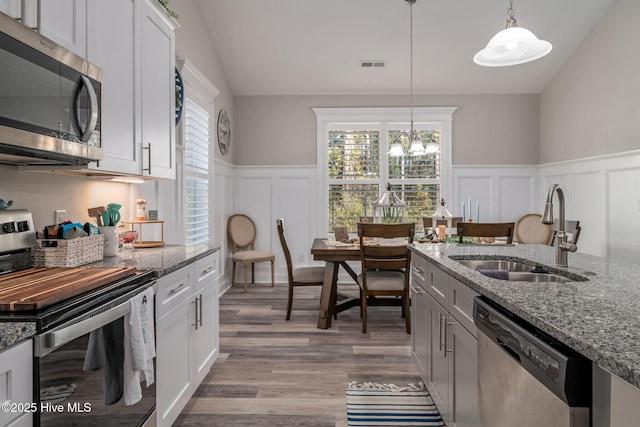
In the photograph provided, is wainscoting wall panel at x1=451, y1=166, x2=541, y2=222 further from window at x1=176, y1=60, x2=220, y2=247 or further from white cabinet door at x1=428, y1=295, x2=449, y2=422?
white cabinet door at x1=428, y1=295, x2=449, y2=422

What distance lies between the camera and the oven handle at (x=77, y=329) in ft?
3.55

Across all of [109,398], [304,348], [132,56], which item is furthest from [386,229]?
[109,398]

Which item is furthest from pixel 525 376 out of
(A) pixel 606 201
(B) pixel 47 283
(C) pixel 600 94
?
(C) pixel 600 94

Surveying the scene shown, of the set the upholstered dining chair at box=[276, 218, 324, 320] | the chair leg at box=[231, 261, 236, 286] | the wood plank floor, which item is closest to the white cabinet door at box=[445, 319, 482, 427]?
the wood plank floor

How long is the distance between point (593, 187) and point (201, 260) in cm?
467

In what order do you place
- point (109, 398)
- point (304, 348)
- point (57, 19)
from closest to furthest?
point (109, 398) < point (57, 19) < point (304, 348)

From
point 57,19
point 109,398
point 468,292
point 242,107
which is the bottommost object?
point 109,398

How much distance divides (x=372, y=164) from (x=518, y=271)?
410 centimetres

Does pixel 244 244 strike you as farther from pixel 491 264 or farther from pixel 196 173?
pixel 491 264

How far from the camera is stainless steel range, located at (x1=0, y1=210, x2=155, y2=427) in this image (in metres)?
1.11

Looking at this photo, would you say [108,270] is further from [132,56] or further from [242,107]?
[242,107]

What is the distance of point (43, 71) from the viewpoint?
56.8 inches

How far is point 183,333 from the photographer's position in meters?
2.19

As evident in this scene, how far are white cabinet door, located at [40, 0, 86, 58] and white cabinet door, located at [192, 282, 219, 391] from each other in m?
1.44
